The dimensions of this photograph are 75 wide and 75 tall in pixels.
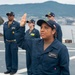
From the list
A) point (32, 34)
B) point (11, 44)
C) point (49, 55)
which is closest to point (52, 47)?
point (49, 55)

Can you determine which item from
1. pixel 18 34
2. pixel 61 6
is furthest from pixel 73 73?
pixel 61 6

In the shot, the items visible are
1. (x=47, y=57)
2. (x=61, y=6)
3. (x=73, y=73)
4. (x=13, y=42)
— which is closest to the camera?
(x=47, y=57)

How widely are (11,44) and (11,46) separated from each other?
64mm

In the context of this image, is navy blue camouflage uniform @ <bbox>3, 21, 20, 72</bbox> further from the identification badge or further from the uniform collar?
the identification badge

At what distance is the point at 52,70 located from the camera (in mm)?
5285

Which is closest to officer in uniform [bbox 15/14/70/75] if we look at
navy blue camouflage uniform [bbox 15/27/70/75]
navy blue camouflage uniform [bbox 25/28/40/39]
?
navy blue camouflage uniform [bbox 15/27/70/75]

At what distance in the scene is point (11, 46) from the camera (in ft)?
37.1

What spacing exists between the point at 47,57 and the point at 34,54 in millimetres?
238

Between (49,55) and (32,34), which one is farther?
(32,34)

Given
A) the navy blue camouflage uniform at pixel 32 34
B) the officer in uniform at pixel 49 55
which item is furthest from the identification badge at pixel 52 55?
the navy blue camouflage uniform at pixel 32 34

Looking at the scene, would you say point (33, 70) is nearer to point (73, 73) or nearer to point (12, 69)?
point (12, 69)

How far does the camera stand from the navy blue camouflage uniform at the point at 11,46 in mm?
11180

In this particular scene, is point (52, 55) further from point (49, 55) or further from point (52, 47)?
point (52, 47)

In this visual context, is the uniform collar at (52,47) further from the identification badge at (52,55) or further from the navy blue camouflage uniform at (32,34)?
the navy blue camouflage uniform at (32,34)
